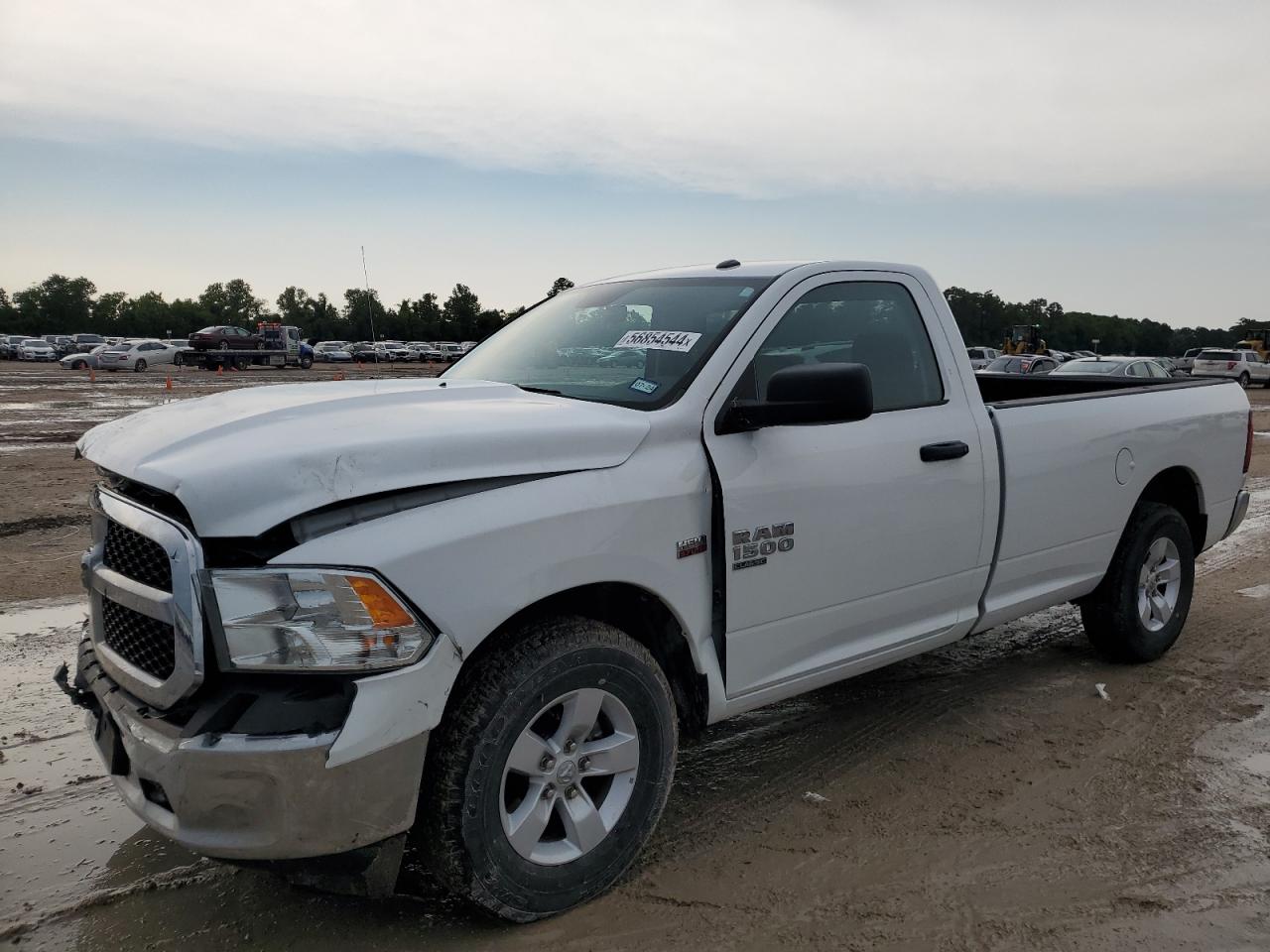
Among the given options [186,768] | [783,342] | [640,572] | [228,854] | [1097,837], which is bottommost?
A: [1097,837]

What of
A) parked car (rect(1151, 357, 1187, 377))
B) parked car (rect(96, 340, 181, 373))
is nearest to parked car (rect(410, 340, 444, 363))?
parked car (rect(96, 340, 181, 373))

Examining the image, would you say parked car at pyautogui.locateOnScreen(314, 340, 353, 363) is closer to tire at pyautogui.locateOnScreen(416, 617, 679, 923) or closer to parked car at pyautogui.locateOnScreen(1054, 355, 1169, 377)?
parked car at pyautogui.locateOnScreen(1054, 355, 1169, 377)

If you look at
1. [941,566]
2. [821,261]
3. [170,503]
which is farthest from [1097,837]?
[170,503]

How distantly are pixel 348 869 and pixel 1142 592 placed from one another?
4.24 metres

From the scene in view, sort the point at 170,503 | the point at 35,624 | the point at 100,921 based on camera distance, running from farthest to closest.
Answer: the point at 35,624 → the point at 100,921 → the point at 170,503

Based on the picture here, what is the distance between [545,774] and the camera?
9.07 ft

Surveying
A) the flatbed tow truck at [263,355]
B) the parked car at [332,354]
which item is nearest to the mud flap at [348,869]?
the flatbed tow truck at [263,355]

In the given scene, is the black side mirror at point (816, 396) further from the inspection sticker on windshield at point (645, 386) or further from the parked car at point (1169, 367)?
the parked car at point (1169, 367)

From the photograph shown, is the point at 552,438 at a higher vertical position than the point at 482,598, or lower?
higher

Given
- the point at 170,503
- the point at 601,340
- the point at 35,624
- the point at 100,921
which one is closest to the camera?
the point at 170,503

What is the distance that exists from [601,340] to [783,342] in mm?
687

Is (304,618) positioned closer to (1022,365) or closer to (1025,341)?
(1022,365)

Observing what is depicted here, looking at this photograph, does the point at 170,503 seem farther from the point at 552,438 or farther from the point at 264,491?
the point at 552,438

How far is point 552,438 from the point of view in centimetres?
286
